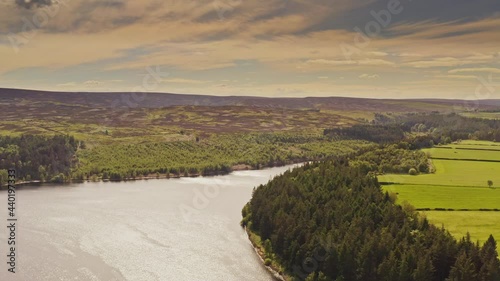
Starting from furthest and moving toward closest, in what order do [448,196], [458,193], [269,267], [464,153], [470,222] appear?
[464,153]
[458,193]
[448,196]
[269,267]
[470,222]

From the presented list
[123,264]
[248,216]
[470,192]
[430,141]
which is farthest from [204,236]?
[430,141]

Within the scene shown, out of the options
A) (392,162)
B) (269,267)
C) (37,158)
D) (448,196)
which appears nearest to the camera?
(269,267)

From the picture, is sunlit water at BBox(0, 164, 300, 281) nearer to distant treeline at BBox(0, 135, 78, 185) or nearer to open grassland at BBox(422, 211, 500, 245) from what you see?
distant treeline at BBox(0, 135, 78, 185)

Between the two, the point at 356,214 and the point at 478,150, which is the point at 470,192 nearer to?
the point at 356,214

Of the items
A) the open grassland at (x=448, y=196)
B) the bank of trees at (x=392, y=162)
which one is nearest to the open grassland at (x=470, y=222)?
the open grassland at (x=448, y=196)

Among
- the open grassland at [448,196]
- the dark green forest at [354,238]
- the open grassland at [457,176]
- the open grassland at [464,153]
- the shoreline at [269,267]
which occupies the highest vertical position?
the open grassland at [464,153]

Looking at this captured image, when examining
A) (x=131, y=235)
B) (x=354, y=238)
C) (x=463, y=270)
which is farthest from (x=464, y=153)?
(x=131, y=235)

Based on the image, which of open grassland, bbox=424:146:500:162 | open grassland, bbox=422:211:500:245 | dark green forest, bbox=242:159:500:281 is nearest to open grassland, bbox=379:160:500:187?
open grassland, bbox=424:146:500:162

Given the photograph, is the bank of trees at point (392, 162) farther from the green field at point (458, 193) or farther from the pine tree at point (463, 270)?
the pine tree at point (463, 270)

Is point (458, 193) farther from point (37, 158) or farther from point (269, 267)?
point (37, 158)
